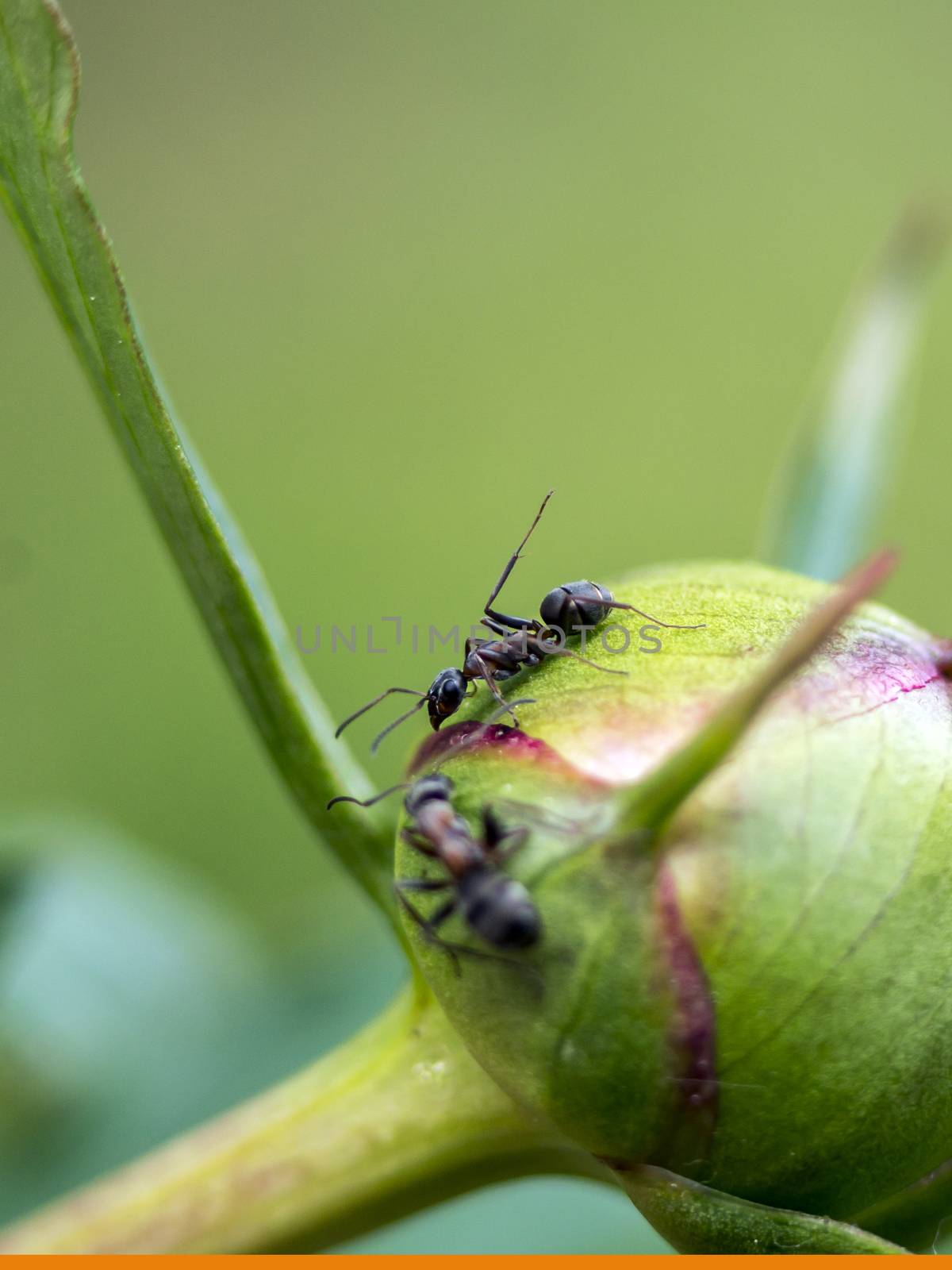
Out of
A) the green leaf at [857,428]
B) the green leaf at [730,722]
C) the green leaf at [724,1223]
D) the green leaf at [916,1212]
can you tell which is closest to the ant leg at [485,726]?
the green leaf at [730,722]

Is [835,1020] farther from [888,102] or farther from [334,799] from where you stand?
[888,102]

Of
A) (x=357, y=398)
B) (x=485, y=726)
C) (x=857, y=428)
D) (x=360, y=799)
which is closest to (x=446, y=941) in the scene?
(x=485, y=726)

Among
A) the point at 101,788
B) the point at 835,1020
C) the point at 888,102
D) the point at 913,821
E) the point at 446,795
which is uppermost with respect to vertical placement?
the point at 888,102

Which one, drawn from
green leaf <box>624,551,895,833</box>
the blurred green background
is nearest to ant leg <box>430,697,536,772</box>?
green leaf <box>624,551,895,833</box>

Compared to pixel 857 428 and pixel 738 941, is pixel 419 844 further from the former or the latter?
pixel 857 428

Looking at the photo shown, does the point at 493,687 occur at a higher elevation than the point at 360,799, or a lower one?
higher

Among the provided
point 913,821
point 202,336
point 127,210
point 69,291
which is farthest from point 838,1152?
point 127,210

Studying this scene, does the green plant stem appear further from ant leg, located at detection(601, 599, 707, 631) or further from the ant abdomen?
ant leg, located at detection(601, 599, 707, 631)
